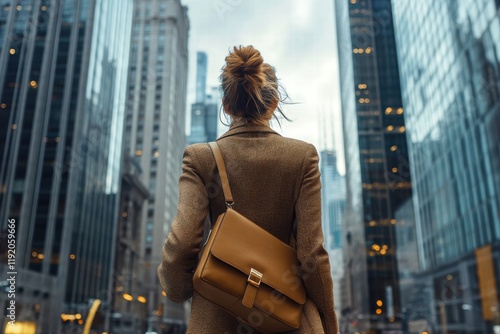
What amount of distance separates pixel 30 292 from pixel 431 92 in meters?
28.8

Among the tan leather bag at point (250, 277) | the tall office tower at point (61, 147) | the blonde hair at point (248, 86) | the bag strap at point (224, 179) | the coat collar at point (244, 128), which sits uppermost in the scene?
the tall office tower at point (61, 147)

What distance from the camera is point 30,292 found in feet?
70.7

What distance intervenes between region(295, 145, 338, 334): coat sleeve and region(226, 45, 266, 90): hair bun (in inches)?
17.5

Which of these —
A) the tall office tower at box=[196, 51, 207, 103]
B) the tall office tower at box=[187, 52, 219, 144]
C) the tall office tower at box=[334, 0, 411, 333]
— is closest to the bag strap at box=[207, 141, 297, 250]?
the tall office tower at box=[187, 52, 219, 144]

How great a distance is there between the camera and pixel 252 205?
168cm

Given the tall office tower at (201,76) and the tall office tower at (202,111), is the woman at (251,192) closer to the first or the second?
the tall office tower at (202,111)

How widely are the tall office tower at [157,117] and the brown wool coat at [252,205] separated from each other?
3048 cm

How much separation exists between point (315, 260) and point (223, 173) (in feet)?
1.31

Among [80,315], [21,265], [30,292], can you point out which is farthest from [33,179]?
[80,315]

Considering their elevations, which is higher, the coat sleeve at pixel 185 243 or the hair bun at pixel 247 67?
the hair bun at pixel 247 67

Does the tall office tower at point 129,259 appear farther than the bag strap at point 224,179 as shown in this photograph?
Yes

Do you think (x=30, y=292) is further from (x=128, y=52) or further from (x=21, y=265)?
(x=128, y=52)

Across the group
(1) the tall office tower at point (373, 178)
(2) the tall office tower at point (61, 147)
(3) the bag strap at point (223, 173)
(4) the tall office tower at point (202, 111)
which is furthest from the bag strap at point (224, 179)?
(1) the tall office tower at point (373, 178)

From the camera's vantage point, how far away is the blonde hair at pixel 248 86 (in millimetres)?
1735
